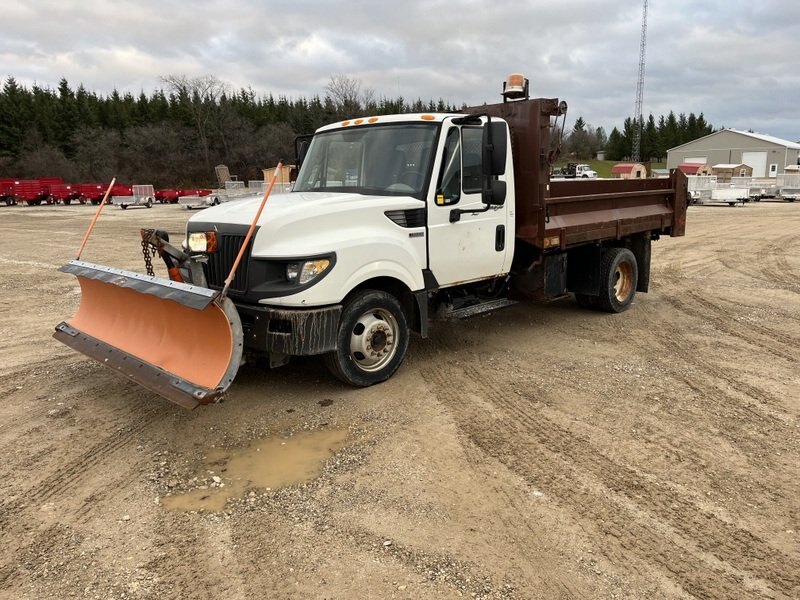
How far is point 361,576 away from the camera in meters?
2.95

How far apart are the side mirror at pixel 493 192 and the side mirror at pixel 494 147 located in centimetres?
17

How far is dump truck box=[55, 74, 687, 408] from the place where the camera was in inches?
180

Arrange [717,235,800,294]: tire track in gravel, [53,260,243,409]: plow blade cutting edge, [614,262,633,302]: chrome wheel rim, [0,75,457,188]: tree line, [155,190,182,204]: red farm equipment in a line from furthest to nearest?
[0,75,457,188]: tree line
[155,190,182,204]: red farm equipment
[717,235,800,294]: tire track in gravel
[614,262,633,302]: chrome wheel rim
[53,260,243,409]: plow blade cutting edge

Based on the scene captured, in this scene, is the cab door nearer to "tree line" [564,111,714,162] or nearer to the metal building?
the metal building

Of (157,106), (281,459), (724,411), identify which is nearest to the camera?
(281,459)

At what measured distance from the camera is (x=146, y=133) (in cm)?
7331

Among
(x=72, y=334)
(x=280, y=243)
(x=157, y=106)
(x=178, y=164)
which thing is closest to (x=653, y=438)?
(x=280, y=243)

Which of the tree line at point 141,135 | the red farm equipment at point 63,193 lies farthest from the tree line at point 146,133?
the red farm equipment at point 63,193

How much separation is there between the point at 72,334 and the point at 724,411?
5769 millimetres

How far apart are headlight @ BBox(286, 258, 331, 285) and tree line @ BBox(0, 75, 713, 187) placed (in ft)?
200

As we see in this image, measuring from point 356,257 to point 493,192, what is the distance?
162cm

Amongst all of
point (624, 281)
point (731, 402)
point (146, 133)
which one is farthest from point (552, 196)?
point (146, 133)

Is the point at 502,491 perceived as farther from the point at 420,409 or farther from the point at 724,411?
the point at 724,411

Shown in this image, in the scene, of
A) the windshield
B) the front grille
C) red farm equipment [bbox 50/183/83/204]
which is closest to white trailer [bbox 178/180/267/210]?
red farm equipment [bbox 50/183/83/204]
